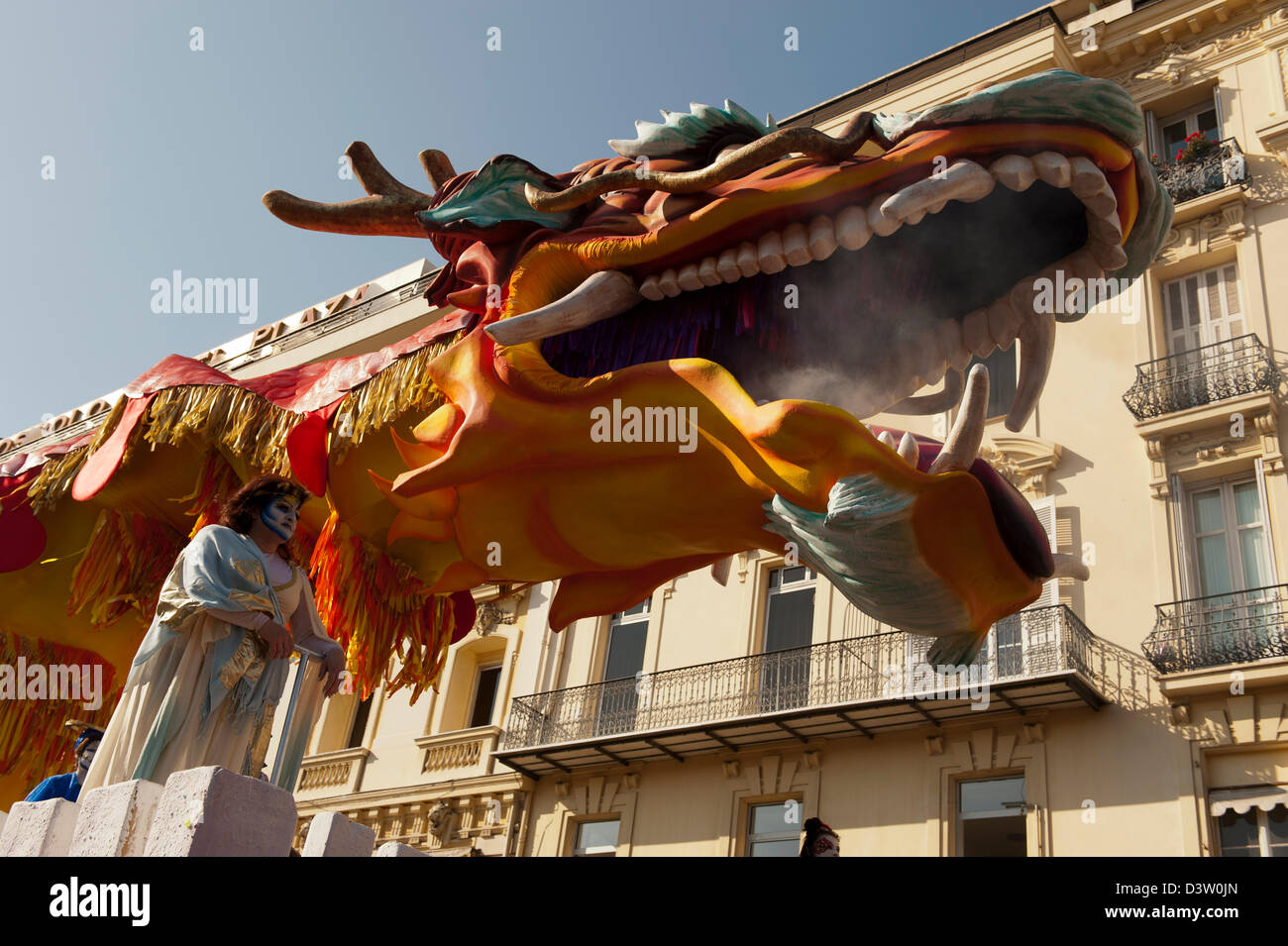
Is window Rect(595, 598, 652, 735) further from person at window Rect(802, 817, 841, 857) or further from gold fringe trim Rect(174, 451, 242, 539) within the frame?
gold fringe trim Rect(174, 451, 242, 539)

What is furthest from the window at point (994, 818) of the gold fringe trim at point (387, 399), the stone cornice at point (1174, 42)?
the gold fringe trim at point (387, 399)

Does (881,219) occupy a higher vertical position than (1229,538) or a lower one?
lower

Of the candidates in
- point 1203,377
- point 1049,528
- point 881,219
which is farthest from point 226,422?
point 1203,377

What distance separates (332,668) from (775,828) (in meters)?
12.2

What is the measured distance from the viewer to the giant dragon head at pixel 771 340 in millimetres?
3309

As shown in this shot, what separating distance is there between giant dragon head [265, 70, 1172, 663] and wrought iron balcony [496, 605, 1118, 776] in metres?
9.40

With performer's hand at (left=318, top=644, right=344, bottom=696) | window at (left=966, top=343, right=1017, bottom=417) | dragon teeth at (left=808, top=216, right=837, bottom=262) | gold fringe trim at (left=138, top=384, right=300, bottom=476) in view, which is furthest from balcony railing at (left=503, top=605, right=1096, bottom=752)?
dragon teeth at (left=808, top=216, right=837, bottom=262)

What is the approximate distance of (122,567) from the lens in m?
5.19

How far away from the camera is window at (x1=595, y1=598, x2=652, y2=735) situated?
54.8 ft

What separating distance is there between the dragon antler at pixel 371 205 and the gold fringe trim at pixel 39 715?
245cm

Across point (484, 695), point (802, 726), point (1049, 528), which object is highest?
point (1049, 528)

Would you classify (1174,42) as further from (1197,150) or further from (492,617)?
(492,617)

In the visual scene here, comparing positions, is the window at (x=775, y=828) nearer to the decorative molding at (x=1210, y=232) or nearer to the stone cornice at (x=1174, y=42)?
the decorative molding at (x=1210, y=232)

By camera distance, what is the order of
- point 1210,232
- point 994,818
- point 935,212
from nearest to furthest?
point 935,212 → point 994,818 → point 1210,232
